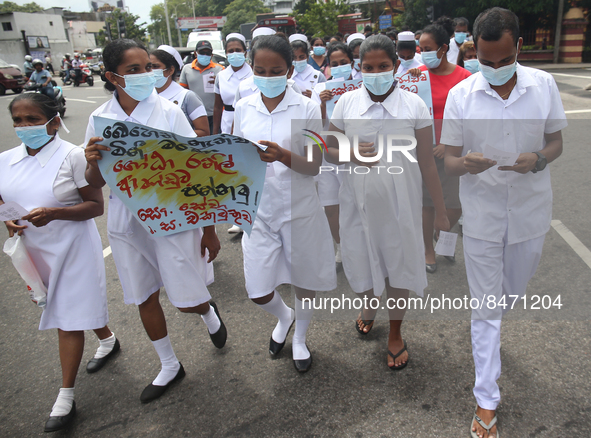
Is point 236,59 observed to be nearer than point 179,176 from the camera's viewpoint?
No

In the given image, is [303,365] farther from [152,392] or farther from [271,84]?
[271,84]

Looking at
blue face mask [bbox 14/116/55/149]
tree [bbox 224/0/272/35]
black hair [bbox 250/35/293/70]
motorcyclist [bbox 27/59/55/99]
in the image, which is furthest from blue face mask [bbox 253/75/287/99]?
tree [bbox 224/0/272/35]

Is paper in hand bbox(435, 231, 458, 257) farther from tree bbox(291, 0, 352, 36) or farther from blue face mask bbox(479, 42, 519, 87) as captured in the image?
tree bbox(291, 0, 352, 36)

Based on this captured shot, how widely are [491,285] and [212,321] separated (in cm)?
Answer: 168

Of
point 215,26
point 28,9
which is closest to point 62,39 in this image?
point 215,26

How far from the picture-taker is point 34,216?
2.38 meters

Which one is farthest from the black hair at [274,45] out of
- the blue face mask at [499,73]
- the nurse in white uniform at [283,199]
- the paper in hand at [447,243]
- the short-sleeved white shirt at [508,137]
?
the paper in hand at [447,243]

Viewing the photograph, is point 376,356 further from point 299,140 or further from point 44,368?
point 44,368

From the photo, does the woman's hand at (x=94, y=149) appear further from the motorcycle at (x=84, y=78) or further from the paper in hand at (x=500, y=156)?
the motorcycle at (x=84, y=78)

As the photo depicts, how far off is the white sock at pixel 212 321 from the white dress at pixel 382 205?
919mm

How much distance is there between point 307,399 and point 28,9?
106280 mm

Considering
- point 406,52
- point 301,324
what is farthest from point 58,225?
point 406,52

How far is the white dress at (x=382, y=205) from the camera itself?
259cm

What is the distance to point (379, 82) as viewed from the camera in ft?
8.45
